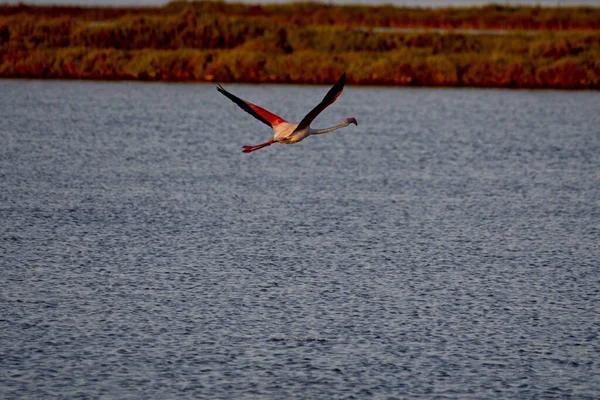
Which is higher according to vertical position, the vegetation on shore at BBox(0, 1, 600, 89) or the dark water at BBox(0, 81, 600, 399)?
the vegetation on shore at BBox(0, 1, 600, 89)

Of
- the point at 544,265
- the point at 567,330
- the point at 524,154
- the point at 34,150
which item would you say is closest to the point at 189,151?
the point at 34,150

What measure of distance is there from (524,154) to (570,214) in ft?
26.0

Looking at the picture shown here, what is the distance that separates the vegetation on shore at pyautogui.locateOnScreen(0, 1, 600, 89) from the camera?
40.8 meters

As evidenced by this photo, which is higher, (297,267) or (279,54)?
(279,54)

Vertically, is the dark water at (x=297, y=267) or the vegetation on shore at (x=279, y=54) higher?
the vegetation on shore at (x=279, y=54)

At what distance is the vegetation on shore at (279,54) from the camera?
134 feet

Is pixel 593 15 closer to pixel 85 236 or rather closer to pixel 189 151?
pixel 189 151

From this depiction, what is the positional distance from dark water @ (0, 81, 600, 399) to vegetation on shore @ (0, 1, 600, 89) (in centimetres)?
1316

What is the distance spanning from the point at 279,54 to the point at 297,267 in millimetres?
30088

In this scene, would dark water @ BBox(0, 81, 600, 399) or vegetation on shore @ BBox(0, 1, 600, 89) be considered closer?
dark water @ BBox(0, 81, 600, 399)

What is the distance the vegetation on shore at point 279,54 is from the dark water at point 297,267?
13158 millimetres

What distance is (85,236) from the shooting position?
49.7 ft

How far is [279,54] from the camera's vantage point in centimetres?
4294

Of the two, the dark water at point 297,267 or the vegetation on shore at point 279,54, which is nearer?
the dark water at point 297,267
